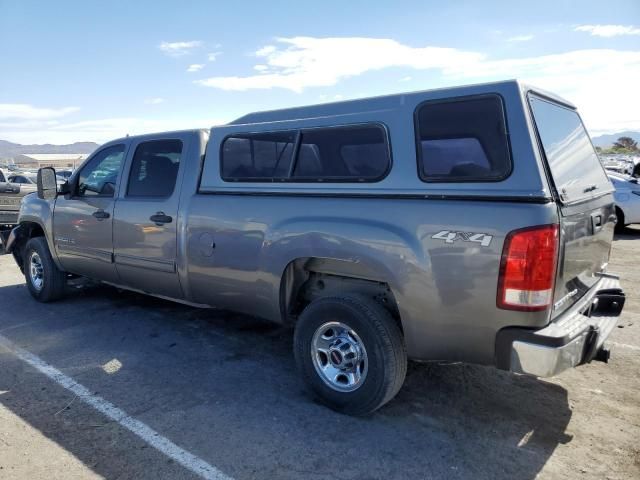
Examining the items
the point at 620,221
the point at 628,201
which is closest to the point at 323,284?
the point at 628,201

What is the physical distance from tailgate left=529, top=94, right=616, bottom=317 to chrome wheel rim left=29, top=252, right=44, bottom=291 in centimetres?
600

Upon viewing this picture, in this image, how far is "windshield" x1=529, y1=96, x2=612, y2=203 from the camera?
9.91ft

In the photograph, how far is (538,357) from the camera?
2736 millimetres

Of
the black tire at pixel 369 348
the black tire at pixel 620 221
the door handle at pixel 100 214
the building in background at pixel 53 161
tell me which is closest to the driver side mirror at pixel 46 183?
the door handle at pixel 100 214

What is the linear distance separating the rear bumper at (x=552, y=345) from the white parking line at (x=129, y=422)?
170 centimetres

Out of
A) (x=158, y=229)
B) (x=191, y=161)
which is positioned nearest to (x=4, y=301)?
Answer: (x=158, y=229)

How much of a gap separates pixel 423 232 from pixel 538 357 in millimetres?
917

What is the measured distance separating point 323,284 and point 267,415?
1004mm

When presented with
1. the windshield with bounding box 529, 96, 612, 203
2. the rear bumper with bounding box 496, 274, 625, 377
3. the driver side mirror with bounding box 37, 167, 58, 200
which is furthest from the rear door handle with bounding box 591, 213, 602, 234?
the driver side mirror with bounding box 37, 167, 58, 200

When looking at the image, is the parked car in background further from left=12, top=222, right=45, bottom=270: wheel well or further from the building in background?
the building in background

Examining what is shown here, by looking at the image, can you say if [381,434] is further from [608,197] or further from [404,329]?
[608,197]

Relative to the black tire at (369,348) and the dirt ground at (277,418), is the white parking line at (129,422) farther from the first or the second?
the black tire at (369,348)

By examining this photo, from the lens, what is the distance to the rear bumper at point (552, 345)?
107 inches

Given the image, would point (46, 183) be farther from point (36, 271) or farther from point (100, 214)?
point (36, 271)
